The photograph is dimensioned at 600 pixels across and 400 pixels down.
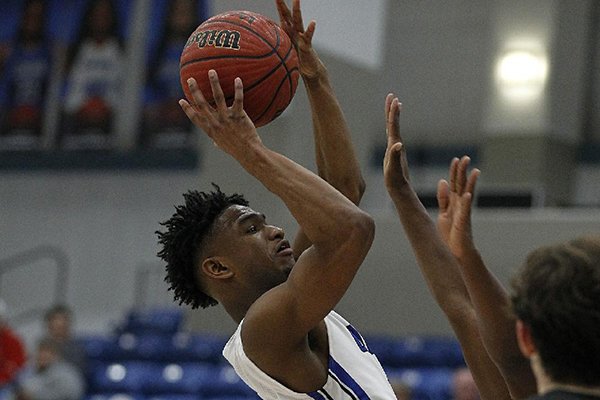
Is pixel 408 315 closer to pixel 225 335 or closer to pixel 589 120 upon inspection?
pixel 225 335

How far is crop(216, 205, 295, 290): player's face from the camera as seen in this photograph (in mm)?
3240

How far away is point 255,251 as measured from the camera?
3248 millimetres

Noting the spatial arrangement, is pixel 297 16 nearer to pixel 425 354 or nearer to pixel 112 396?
pixel 425 354

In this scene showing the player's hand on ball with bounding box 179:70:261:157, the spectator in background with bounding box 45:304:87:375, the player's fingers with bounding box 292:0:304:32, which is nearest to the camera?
the player's hand on ball with bounding box 179:70:261:157

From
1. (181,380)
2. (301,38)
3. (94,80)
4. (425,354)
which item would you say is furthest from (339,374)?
(94,80)

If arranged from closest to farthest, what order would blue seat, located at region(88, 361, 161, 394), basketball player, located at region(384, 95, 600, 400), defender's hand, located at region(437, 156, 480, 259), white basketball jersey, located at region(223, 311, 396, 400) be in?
basketball player, located at region(384, 95, 600, 400), defender's hand, located at region(437, 156, 480, 259), white basketball jersey, located at region(223, 311, 396, 400), blue seat, located at region(88, 361, 161, 394)

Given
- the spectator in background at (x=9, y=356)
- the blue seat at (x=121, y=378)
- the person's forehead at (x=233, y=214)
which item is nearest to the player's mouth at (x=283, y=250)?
the person's forehead at (x=233, y=214)

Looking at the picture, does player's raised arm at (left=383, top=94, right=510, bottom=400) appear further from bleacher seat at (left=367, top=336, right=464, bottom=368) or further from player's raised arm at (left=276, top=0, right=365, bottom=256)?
bleacher seat at (left=367, top=336, right=464, bottom=368)

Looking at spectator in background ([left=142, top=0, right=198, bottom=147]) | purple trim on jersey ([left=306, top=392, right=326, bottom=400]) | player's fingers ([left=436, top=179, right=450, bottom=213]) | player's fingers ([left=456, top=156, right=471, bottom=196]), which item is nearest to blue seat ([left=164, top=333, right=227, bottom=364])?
spectator in background ([left=142, top=0, right=198, bottom=147])

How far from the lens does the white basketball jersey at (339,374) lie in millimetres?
3061

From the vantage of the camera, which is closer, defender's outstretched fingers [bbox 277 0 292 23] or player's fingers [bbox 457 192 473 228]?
player's fingers [bbox 457 192 473 228]

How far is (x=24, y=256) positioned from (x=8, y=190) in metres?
1.17

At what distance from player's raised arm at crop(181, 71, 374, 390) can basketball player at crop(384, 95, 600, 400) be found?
27 centimetres

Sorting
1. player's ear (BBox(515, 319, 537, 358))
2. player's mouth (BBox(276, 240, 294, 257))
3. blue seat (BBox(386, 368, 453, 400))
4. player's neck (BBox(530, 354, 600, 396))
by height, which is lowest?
blue seat (BBox(386, 368, 453, 400))
